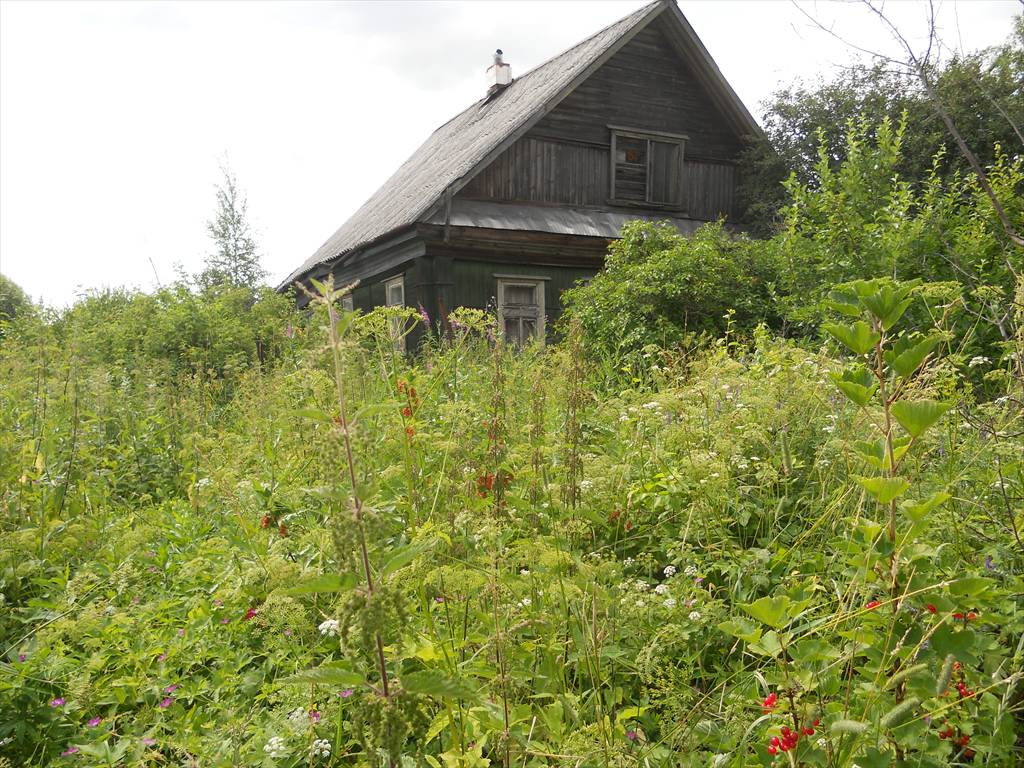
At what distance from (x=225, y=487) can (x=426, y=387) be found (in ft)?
4.67

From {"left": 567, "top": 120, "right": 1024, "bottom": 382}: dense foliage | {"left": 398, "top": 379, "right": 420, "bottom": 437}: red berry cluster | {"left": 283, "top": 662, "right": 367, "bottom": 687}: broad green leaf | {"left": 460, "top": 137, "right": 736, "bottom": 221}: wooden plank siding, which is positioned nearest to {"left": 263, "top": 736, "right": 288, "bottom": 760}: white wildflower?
{"left": 283, "top": 662, "right": 367, "bottom": 687}: broad green leaf

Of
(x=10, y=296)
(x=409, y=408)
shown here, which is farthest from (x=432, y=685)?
(x=10, y=296)

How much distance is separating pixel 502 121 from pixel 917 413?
40.7ft

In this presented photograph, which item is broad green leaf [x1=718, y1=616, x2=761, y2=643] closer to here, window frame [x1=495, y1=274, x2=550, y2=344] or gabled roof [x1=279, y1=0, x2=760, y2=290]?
gabled roof [x1=279, y1=0, x2=760, y2=290]

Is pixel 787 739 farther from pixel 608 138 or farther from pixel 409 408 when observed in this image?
pixel 608 138

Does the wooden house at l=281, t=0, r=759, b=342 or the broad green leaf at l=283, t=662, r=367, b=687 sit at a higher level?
the wooden house at l=281, t=0, r=759, b=342

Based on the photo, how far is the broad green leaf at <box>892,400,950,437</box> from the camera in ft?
4.11

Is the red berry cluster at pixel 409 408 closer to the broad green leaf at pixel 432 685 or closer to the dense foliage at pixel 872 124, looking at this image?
the broad green leaf at pixel 432 685

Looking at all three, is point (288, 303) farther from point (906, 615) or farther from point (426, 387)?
point (906, 615)

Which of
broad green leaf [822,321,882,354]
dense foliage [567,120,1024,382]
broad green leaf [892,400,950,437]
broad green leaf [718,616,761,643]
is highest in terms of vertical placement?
dense foliage [567,120,1024,382]

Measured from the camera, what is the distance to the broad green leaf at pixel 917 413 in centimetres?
125

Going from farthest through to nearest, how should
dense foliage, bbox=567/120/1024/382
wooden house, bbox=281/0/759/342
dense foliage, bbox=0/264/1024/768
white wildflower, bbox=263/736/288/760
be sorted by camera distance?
1. wooden house, bbox=281/0/759/342
2. dense foliage, bbox=567/120/1024/382
3. white wildflower, bbox=263/736/288/760
4. dense foliage, bbox=0/264/1024/768

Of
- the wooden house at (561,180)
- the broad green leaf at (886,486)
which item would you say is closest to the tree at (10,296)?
the wooden house at (561,180)

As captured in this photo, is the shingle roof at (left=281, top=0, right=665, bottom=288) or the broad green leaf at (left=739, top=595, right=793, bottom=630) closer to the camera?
the broad green leaf at (left=739, top=595, right=793, bottom=630)
